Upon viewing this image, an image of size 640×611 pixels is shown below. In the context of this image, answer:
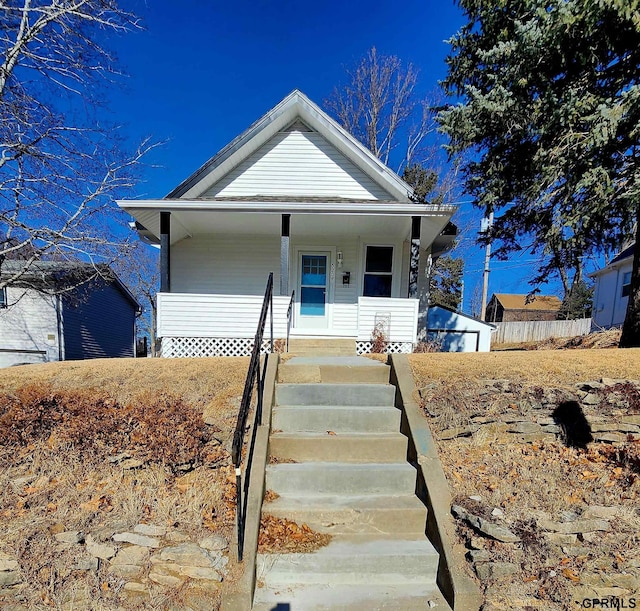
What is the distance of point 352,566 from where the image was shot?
104 inches

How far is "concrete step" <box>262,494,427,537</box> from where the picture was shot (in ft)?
9.49

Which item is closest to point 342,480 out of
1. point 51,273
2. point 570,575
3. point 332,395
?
point 332,395

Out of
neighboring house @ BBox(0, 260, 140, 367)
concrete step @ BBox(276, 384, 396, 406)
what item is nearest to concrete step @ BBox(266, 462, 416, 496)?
concrete step @ BBox(276, 384, 396, 406)

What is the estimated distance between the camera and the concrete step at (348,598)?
7.96 feet

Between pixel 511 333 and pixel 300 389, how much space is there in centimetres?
2048

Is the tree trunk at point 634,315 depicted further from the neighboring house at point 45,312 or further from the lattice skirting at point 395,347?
the neighboring house at point 45,312

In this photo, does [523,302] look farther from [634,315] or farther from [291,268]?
[291,268]

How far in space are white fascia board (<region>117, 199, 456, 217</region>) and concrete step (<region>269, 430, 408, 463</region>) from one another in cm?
476

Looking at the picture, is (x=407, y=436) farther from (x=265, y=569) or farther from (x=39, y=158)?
(x=39, y=158)

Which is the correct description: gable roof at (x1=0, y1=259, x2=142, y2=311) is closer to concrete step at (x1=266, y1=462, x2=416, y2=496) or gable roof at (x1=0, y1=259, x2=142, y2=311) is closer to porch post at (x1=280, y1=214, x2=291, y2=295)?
porch post at (x1=280, y1=214, x2=291, y2=295)

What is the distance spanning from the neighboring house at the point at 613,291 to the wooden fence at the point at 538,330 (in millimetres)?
727

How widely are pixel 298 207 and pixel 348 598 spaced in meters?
6.05

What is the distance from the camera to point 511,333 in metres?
20.7

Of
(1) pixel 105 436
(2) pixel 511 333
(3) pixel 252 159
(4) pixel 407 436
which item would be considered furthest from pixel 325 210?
(2) pixel 511 333
